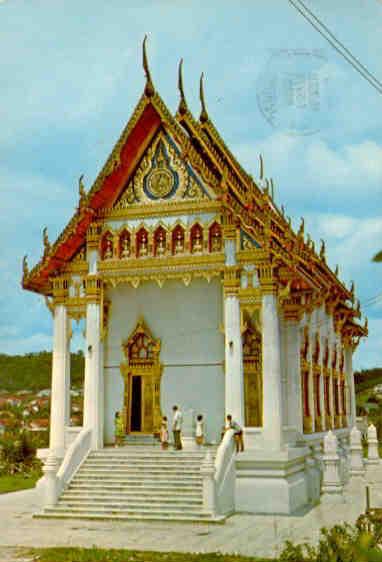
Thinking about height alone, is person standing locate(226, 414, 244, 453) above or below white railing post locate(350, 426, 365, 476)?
above

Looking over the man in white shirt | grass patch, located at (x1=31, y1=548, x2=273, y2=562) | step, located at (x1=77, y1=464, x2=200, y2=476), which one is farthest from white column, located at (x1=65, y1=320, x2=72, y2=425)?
grass patch, located at (x1=31, y1=548, x2=273, y2=562)

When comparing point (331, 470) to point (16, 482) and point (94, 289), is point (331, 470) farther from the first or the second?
point (16, 482)

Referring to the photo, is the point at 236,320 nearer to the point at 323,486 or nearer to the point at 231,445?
the point at 231,445

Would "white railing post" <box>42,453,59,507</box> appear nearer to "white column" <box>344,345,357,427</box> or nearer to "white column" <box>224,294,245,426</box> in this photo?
"white column" <box>224,294,245,426</box>

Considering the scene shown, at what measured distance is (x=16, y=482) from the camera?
63.9 feet

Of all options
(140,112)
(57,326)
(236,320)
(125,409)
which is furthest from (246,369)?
(140,112)

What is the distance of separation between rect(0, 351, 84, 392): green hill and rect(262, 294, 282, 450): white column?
38926mm

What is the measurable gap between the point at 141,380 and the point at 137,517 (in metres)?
4.22

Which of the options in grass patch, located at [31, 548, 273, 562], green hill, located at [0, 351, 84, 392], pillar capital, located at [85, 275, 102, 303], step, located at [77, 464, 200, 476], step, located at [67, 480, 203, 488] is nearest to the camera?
grass patch, located at [31, 548, 273, 562]

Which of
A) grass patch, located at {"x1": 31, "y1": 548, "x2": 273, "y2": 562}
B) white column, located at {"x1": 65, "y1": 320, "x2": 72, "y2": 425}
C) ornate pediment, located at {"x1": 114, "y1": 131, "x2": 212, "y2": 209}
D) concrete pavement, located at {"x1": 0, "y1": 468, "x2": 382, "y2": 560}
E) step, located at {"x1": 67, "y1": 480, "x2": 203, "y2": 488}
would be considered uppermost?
ornate pediment, located at {"x1": 114, "y1": 131, "x2": 212, "y2": 209}

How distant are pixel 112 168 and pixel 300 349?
19.2 feet

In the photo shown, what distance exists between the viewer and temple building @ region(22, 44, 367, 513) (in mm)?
14719

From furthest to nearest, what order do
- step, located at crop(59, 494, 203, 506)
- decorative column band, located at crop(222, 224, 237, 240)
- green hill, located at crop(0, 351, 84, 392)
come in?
green hill, located at crop(0, 351, 84, 392) → decorative column band, located at crop(222, 224, 237, 240) → step, located at crop(59, 494, 203, 506)

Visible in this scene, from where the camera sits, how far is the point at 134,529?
11.9m
